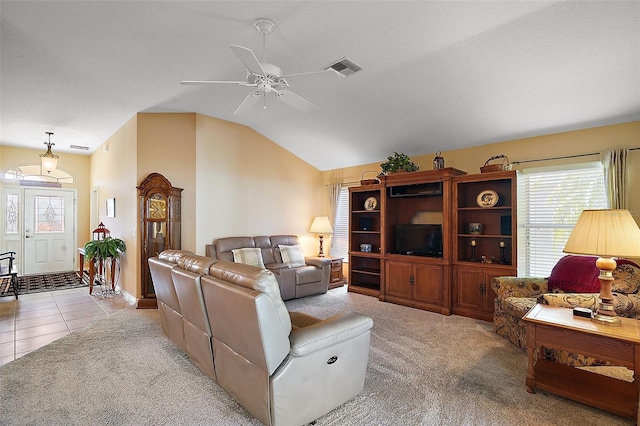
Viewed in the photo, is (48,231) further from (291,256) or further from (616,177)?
(616,177)

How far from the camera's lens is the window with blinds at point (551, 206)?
3928mm

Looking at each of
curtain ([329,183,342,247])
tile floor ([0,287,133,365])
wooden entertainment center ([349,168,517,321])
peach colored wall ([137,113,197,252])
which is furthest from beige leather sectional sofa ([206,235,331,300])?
tile floor ([0,287,133,365])

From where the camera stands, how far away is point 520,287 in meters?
3.62

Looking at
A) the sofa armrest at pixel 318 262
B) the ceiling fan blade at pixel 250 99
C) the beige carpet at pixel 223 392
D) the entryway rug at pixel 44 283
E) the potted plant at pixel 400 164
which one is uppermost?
the ceiling fan blade at pixel 250 99

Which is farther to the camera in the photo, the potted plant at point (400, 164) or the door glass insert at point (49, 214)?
the door glass insert at point (49, 214)

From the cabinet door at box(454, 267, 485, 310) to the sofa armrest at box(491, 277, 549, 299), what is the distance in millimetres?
513

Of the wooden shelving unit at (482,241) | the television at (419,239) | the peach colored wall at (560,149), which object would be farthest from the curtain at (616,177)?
the television at (419,239)

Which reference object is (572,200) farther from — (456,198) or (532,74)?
(532,74)

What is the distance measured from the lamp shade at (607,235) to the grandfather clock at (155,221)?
16.3ft

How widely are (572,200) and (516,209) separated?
2.49ft

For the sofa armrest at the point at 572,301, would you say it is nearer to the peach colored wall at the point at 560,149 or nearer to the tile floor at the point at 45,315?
the peach colored wall at the point at 560,149

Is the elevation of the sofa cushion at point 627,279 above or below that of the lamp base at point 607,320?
above

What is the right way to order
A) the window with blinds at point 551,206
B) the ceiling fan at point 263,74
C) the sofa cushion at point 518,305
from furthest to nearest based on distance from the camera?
the window with blinds at point 551,206 < the sofa cushion at point 518,305 < the ceiling fan at point 263,74

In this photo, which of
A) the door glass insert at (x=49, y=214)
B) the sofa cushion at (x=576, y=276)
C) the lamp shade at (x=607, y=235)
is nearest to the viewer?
the lamp shade at (x=607, y=235)
